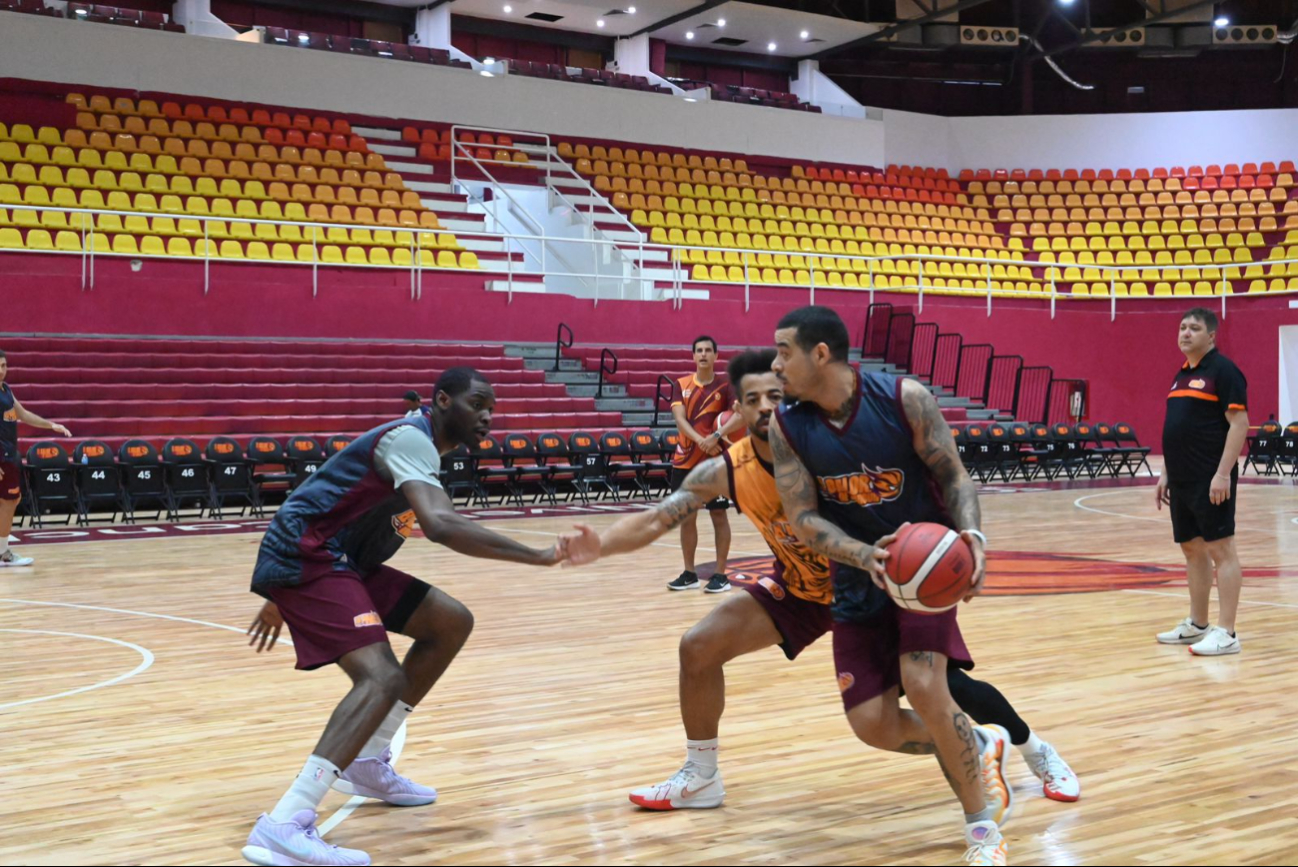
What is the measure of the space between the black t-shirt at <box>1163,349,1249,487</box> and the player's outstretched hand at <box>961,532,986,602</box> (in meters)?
3.42

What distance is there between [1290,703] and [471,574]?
5953 mm

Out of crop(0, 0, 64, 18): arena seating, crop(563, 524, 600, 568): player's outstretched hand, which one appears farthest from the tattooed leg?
crop(0, 0, 64, 18): arena seating

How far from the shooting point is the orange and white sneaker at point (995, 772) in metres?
3.53

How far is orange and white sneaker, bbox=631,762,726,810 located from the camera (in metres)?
4.01

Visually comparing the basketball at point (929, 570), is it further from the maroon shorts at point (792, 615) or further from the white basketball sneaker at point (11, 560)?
the white basketball sneaker at point (11, 560)

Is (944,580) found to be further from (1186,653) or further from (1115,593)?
(1115,593)

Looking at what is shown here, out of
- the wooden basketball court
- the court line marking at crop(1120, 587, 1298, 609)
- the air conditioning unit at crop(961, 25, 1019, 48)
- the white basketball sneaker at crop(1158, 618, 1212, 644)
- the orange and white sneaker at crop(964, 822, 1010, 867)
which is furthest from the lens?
the air conditioning unit at crop(961, 25, 1019, 48)

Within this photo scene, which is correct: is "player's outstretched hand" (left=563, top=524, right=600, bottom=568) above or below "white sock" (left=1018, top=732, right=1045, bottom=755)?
above

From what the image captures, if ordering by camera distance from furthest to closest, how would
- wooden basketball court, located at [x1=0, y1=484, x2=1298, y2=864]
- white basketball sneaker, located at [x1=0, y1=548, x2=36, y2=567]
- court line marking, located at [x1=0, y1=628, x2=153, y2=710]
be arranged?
white basketball sneaker, located at [x1=0, y1=548, x2=36, y2=567] → court line marking, located at [x1=0, y1=628, x2=153, y2=710] → wooden basketball court, located at [x1=0, y1=484, x2=1298, y2=864]

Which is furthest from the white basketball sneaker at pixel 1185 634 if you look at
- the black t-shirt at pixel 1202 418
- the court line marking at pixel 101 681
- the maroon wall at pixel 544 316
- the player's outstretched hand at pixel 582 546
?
the maroon wall at pixel 544 316

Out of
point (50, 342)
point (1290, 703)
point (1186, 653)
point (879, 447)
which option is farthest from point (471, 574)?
point (50, 342)

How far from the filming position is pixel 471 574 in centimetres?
986

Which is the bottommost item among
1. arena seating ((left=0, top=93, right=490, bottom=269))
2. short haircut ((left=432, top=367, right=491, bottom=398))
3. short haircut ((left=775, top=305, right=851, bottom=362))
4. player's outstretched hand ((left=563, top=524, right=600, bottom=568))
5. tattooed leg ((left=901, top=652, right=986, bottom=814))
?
tattooed leg ((left=901, top=652, right=986, bottom=814))

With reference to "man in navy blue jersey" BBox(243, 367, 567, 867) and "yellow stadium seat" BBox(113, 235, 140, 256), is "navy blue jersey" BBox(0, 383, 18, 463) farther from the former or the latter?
"yellow stadium seat" BBox(113, 235, 140, 256)
